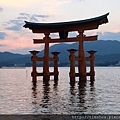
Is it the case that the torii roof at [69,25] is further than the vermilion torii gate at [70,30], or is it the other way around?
the vermilion torii gate at [70,30]

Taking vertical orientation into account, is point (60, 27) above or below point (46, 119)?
above

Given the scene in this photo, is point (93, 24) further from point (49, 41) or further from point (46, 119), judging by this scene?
point (46, 119)

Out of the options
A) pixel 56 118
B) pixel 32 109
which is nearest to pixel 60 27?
pixel 32 109

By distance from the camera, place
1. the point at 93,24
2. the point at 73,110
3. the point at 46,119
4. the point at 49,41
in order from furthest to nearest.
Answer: the point at 49,41
the point at 93,24
the point at 73,110
the point at 46,119

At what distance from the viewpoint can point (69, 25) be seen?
24719 millimetres

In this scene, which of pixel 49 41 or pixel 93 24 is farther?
pixel 49 41

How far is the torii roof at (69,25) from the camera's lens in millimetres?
23547

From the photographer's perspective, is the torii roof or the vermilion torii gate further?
the vermilion torii gate

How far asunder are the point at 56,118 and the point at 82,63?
1727 centimetres

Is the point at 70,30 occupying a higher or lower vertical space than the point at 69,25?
lower

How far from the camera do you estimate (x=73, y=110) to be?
1041cm

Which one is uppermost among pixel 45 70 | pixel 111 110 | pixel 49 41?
pixel 49 41

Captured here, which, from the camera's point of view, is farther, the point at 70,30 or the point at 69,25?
the point at 70,30

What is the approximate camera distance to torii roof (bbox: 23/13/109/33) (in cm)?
2355
